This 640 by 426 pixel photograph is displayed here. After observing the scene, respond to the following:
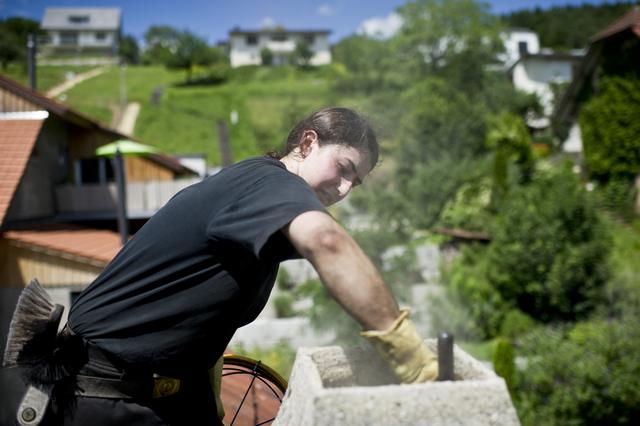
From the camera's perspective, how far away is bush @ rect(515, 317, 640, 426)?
36.3 ft

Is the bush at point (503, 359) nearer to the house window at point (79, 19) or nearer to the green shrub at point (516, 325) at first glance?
the green shrub at point (516, 325)

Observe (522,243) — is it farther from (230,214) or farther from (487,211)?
(230,214)

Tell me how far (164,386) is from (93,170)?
54.8 feet

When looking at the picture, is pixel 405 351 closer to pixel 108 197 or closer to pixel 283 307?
pixel 108 197

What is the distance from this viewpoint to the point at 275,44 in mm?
76750

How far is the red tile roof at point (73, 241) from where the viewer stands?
1127 centimetres

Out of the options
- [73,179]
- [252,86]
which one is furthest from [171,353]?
[252,86]

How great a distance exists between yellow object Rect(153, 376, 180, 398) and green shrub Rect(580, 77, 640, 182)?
2142 centimetres

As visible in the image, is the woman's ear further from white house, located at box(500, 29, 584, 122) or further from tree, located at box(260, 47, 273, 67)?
tree, located at box(260, 47, 273, 67)

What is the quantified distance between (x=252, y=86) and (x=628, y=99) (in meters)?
38.9

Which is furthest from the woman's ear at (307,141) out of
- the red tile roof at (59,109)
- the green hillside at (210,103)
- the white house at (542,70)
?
the white house at (542,70)

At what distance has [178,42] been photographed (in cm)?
6525

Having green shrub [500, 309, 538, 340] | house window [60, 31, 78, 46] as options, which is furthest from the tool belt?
house window [60, 31, 78, 46]

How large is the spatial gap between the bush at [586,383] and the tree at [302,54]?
61.2 meters
